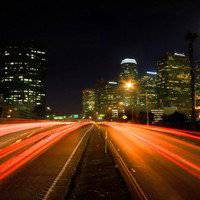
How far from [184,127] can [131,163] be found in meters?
36.9

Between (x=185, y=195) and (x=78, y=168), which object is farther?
(x=78, y=168)

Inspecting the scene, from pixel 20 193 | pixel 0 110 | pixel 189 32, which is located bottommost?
pixel 20 193

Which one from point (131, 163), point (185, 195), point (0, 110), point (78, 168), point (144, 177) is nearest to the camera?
point (185, 195)

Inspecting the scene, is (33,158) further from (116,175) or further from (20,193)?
(20,193)

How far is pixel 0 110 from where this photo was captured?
142m

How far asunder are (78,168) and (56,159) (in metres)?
3.63

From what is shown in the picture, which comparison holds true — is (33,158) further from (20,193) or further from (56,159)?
(20,193)

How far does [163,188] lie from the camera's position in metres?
12.3

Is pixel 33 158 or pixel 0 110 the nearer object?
pixel 33 158

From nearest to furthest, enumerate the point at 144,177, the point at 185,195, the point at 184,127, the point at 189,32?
the point at 185,195 < the point at 144,177 < the point at 184,127 < the point at 189,32

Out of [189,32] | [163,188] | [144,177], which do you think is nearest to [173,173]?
[144,177]

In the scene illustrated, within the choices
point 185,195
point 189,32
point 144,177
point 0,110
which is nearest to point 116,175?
point 144,177

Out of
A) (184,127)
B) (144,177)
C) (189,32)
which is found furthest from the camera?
(189,32)

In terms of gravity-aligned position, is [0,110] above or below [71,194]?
above
